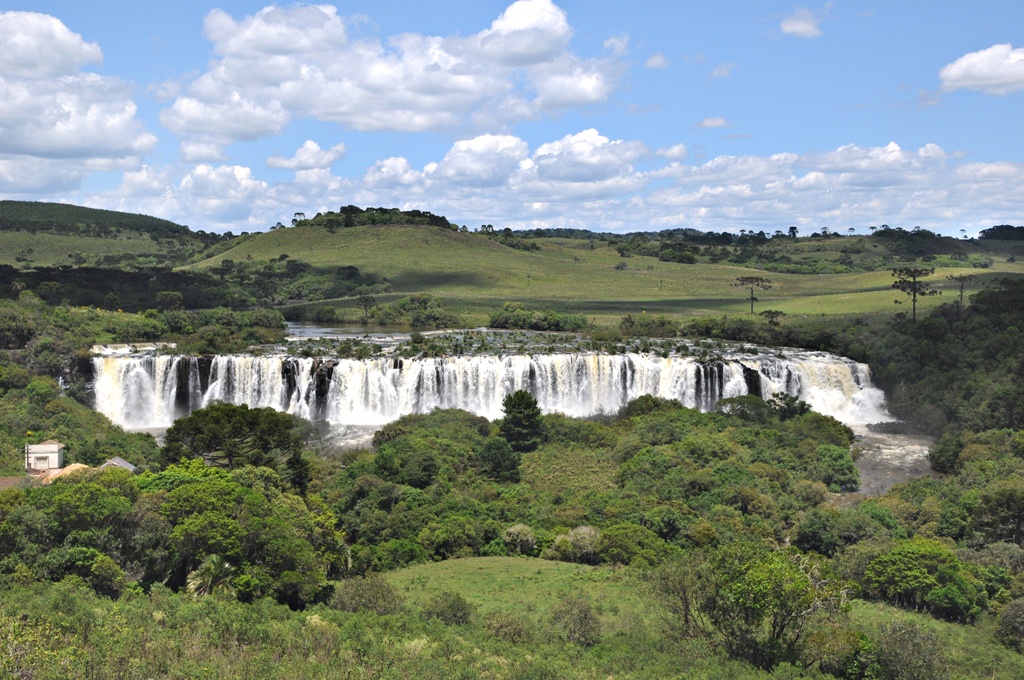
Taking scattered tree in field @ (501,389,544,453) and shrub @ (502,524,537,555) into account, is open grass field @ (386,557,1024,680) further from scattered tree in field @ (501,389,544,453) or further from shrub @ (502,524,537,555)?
scattered tree in field @ (501,389,544,453)

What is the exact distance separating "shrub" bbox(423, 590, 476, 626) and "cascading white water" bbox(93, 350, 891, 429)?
3963 centimetres

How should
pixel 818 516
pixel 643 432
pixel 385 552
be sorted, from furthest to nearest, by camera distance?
pixel 643 432 → pixel 818 516 → pixel 385 552

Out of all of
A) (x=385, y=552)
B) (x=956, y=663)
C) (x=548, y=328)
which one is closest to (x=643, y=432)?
(x=385, y=552)

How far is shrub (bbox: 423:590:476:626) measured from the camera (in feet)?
103

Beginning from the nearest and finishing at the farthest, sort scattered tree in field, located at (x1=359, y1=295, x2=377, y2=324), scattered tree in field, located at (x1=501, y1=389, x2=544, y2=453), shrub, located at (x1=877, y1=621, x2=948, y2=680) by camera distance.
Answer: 1. shrub, located at (x1=877, y1=621, x2=948, y2=680)
2. scattered tree in field, located at (x1=501, y1=389, x2=544, y2=453)
3. scattered tree in field, located at (x1=359, y1=295, x2=377, y2=324)

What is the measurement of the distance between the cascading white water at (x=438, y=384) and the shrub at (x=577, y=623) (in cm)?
4124

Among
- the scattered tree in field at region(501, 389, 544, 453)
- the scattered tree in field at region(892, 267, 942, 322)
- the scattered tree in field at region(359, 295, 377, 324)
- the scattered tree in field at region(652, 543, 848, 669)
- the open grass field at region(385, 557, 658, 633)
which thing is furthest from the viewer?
the scattered tree in field at region(359, 295, 377, 324)

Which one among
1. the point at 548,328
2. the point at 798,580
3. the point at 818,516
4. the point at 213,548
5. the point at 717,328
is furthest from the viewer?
the point at 548,328

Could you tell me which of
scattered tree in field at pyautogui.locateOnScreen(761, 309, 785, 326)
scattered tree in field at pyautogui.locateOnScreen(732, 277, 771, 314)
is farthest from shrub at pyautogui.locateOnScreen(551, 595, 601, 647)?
scattered tree in field at pyautogui.locateOnScreen(732, 277, 771, 314)

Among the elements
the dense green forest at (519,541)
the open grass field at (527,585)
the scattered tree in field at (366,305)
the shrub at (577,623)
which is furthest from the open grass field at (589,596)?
the scattered tree in field at (366,305)

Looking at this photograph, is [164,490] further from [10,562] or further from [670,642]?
[670,642]

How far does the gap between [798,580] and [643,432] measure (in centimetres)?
3187

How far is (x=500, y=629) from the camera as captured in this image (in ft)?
99.0

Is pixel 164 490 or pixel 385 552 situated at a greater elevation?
pixel 164 490
